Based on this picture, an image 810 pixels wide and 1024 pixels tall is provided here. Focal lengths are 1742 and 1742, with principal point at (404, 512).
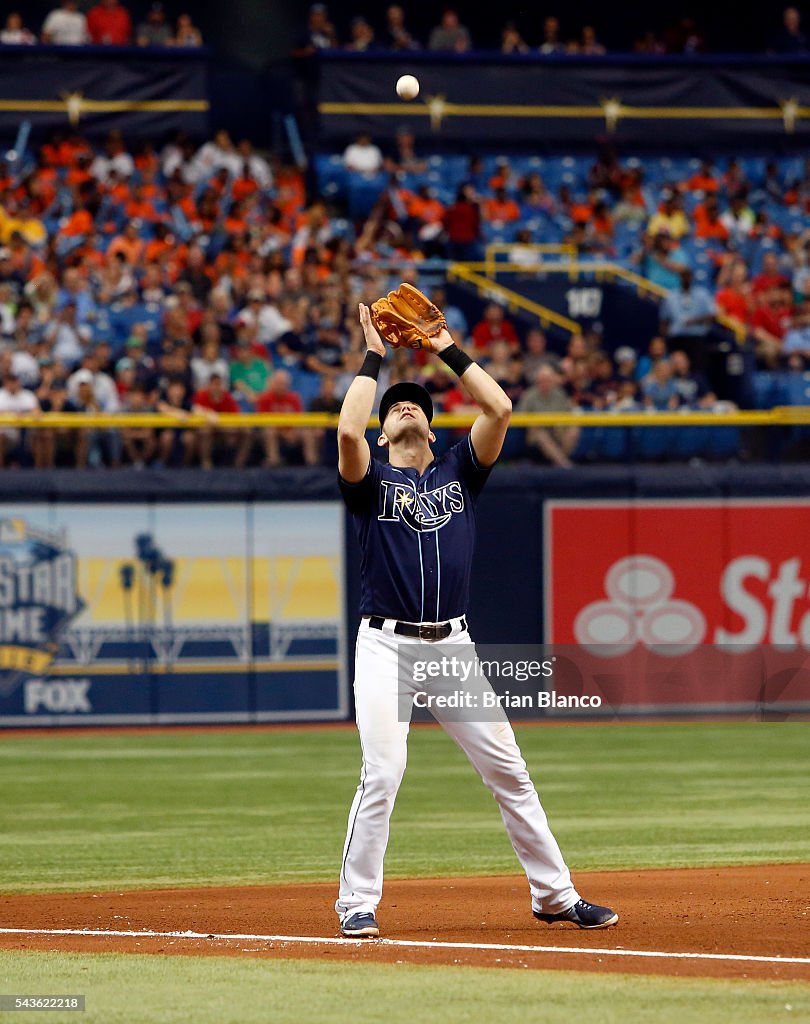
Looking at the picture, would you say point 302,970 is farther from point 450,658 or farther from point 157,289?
point 157,289

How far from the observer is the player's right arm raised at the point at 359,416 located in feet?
20.9

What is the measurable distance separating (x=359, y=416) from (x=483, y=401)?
470 mm

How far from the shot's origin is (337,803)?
11828mm

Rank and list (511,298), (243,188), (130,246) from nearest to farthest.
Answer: (130,246)
(511,298)
(243,188)

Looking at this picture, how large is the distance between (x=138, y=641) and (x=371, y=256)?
613 centimetres

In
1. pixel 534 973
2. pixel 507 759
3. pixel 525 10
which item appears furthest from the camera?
pixel 525 10

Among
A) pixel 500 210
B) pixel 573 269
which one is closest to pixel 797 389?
pixel 573 269

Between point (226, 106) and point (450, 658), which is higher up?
point (226, 106)

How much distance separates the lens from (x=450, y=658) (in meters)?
6.48

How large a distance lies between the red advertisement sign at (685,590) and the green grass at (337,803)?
0.57m

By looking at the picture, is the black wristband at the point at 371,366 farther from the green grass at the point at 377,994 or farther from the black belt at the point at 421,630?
the green grass at the point at 377,994

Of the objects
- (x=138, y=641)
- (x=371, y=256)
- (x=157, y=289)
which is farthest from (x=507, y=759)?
(x=371, y=256)

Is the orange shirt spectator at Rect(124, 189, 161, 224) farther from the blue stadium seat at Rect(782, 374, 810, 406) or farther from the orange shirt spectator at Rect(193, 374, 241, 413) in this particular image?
the blue stadium seat at Rect(782, 374, 810, 406)

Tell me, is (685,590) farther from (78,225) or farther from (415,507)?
(415,507)
